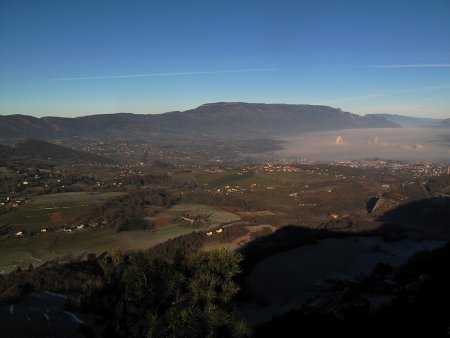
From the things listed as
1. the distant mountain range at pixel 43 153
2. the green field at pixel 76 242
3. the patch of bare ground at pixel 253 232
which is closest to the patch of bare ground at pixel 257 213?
the patch of bare ground at pixel 253 232

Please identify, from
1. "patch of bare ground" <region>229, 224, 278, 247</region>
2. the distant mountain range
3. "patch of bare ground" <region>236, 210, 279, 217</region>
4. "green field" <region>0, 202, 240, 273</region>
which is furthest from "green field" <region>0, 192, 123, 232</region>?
the distant mountain range

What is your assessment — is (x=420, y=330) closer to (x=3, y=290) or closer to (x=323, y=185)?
(x=3, y=290)

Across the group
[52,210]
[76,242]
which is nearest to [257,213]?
[76,242]

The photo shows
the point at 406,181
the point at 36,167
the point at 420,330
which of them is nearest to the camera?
the point at 420,330

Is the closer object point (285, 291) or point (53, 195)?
point (285, 291)

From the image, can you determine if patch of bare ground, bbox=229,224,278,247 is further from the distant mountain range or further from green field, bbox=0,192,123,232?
the distant mountain range

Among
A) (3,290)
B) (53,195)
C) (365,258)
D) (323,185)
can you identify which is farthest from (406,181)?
(3,290)

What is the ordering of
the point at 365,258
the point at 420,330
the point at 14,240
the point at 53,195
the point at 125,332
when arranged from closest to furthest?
the point at 125,332 → the point at 420,330 → the point at 365,258 → the point at 14,240 → the point at 53,195

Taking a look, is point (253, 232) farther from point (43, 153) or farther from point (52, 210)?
point (43, 153)
